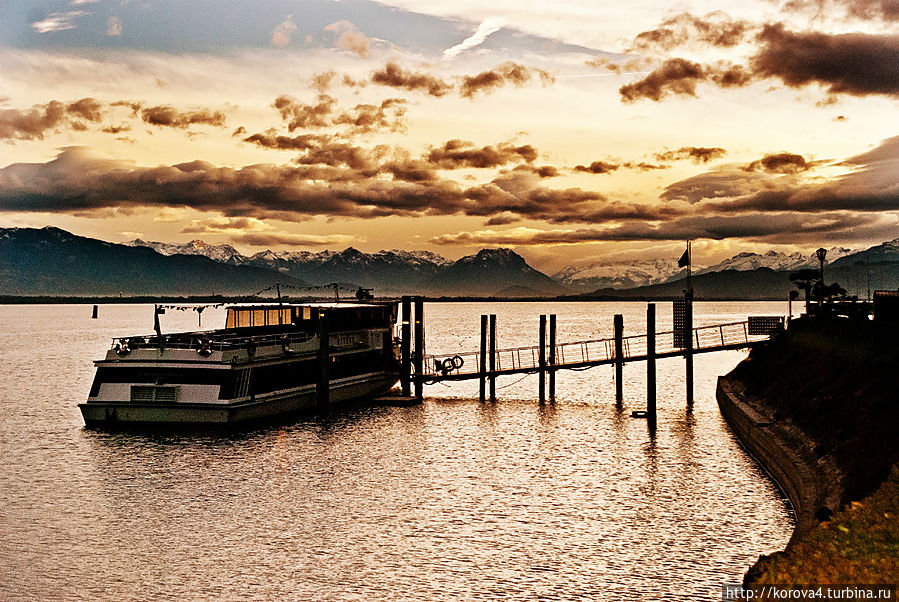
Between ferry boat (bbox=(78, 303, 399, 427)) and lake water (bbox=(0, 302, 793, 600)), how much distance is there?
4.36 feet

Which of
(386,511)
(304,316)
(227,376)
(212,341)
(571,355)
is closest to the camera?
(386,511)

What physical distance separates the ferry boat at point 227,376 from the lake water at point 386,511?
133cm

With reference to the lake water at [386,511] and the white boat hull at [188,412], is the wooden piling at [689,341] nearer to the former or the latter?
the lake water at [386,511]

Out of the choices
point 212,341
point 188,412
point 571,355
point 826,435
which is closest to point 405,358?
point 212,341

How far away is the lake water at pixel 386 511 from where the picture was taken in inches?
835

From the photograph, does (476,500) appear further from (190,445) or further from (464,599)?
(190,445)

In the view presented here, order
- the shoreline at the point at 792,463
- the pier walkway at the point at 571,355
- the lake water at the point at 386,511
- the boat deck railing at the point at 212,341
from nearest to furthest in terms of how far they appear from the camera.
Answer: the lake water at the point at 386,511
the shoreline at the point at 792,463
the boat deck railing at the point at 212,341
the pier walkway at the point at 571,355

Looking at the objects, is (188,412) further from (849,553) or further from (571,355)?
(571,355)

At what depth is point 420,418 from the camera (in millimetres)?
50312

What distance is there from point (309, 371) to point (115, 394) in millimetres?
10671

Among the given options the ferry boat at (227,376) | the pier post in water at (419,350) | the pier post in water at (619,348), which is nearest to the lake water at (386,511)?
the ferry boat at (227,376)

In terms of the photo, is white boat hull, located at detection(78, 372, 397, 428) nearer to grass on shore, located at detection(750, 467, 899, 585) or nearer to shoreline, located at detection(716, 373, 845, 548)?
shoreline, located at detection(716, 373, 845, 548)

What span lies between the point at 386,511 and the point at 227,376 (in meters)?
15.7

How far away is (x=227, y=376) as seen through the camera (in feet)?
133
